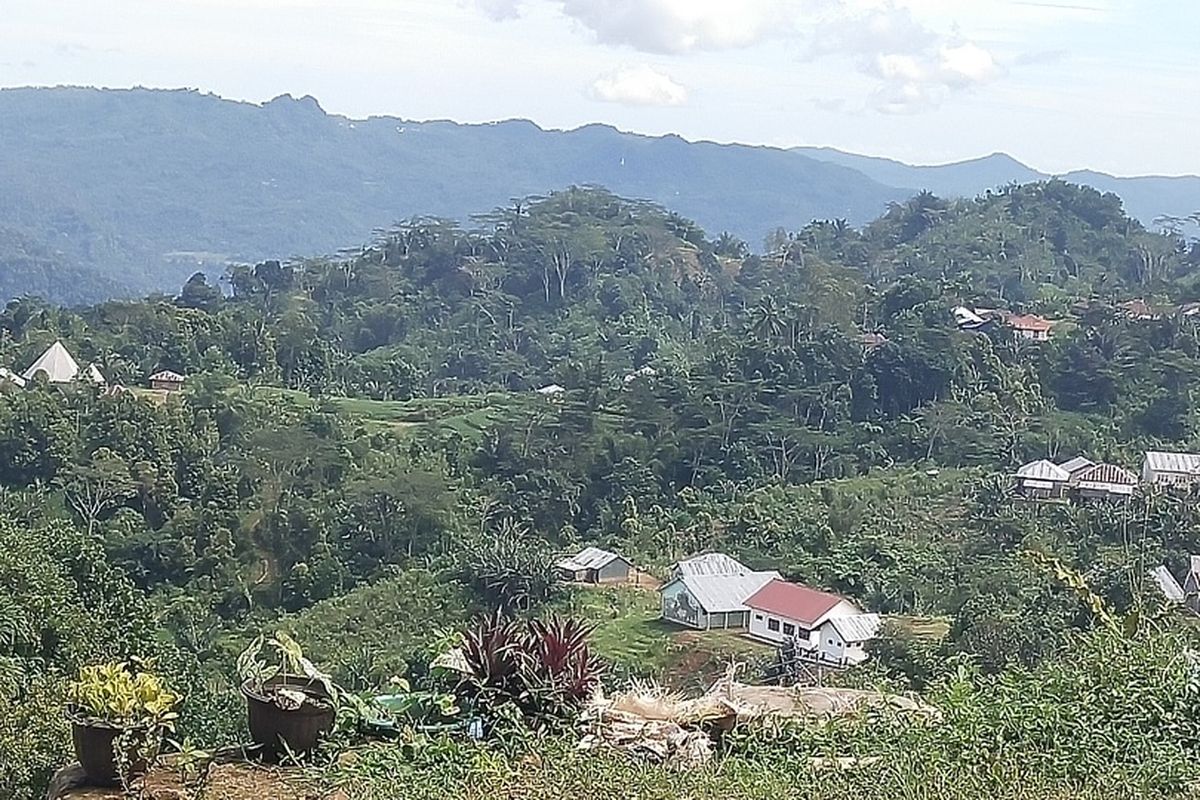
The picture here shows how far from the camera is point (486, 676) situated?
11.1ft

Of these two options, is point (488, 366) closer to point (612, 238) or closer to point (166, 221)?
point (612, 238)

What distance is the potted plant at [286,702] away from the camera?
10.6 ft

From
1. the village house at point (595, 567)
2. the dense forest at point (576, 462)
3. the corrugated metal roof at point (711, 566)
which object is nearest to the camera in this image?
the dense forest at point (576, 462)

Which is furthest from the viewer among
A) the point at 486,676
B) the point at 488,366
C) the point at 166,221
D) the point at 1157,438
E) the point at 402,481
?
the point at 166,221

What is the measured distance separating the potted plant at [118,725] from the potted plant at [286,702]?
22cm

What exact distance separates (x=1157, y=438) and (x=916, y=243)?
19526mm

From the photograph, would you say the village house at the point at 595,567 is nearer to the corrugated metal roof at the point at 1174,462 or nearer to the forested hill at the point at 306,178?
the corrugated metal roof at the point at 1174,462

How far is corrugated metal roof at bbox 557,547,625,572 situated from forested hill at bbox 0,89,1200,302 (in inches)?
3357

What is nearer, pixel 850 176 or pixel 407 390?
pixel 407 390

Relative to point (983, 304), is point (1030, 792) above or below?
above

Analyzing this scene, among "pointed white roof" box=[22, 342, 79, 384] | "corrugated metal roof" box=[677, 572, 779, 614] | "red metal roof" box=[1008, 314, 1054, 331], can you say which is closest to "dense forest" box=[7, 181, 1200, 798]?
"pointed white roof" box=[22, 342, 79, 384]

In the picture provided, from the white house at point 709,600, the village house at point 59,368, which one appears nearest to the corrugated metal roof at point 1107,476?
the white house at point 709,600

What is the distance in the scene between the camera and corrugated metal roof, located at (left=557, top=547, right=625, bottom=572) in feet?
53.3

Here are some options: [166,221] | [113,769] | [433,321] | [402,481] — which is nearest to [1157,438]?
[402,481]
